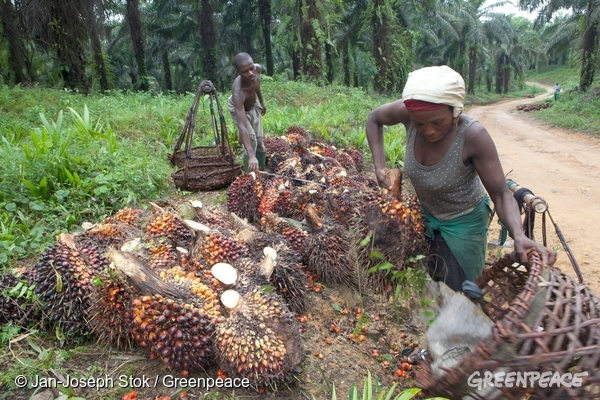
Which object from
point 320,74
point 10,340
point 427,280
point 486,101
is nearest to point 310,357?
point 427,280

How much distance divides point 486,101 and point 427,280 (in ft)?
99.6

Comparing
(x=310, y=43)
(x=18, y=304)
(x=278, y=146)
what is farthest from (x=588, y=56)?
(x=18, y=304)

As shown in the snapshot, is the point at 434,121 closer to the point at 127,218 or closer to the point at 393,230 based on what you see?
the point at 393,230

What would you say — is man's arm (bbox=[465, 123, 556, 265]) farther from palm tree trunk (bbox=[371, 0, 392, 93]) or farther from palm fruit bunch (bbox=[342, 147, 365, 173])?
palm tree trunk (bbox=[371, 0, 392, 93])

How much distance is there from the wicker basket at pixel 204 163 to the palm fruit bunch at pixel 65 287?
2100 millimetres

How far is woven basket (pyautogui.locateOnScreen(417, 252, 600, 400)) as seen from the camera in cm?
115

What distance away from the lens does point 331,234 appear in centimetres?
283

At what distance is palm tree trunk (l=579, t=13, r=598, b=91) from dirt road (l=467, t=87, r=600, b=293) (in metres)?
7.39

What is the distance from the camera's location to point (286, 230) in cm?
303

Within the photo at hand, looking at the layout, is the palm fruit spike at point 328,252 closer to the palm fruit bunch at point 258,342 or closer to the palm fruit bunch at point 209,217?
the palm fruit bunch at point 209,217

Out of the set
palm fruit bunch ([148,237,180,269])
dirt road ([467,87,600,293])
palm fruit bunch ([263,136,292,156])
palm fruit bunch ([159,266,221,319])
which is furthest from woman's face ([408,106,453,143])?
palm fruit bunch ([263,136,292,156])

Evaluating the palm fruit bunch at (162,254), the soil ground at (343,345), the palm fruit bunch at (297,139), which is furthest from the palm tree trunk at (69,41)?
the palm fruit bunch at (162,254)

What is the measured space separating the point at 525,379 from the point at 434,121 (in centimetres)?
106

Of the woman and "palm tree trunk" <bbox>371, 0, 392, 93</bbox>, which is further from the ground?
"palm tree trunk" <bbox>371, 0, 392, 93</bbox>
